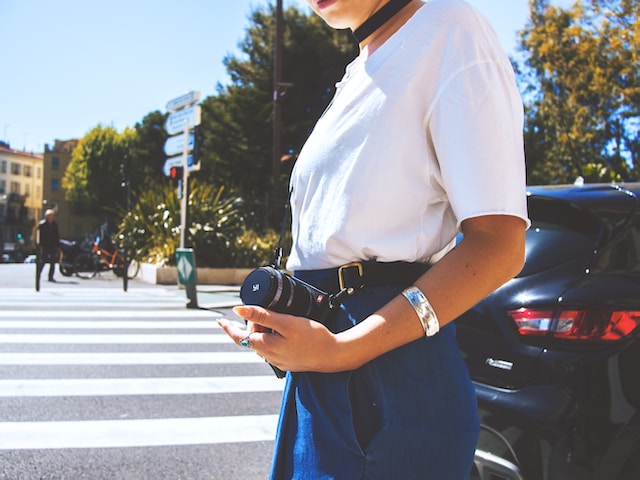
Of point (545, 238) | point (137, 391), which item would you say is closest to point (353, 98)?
point (545, 238)

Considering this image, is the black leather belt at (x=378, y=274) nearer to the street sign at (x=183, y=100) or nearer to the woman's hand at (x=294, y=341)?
the woman's hand at (x=294, y=341)

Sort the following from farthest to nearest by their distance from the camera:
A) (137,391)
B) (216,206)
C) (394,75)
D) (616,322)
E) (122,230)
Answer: (122,230)
(216,206)
(137,391)
(616,322)
(394,75)

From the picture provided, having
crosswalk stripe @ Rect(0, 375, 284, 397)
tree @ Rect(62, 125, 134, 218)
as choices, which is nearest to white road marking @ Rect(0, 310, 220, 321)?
crosswalk stripe @ Rect(0, 375, 284, 397)

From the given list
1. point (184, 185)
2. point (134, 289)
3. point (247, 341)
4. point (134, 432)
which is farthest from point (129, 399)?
point (184, 185)

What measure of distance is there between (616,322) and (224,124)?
2595 centimetres

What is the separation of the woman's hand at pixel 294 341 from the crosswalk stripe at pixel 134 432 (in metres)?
3.41

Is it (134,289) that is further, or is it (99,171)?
(99,171)

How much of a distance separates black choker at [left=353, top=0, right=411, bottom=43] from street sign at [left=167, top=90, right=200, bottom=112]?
14922 mm

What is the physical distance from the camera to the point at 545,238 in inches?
112

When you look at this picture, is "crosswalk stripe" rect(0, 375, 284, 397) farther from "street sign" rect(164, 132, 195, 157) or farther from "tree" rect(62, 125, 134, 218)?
"tree" rect(62, 125, 134, 218)

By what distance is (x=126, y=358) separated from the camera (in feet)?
21.4

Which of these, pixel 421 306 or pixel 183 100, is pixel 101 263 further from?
pixel 421 306

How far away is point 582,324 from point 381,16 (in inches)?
64.8

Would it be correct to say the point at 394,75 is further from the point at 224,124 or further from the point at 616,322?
the point at 224,124
